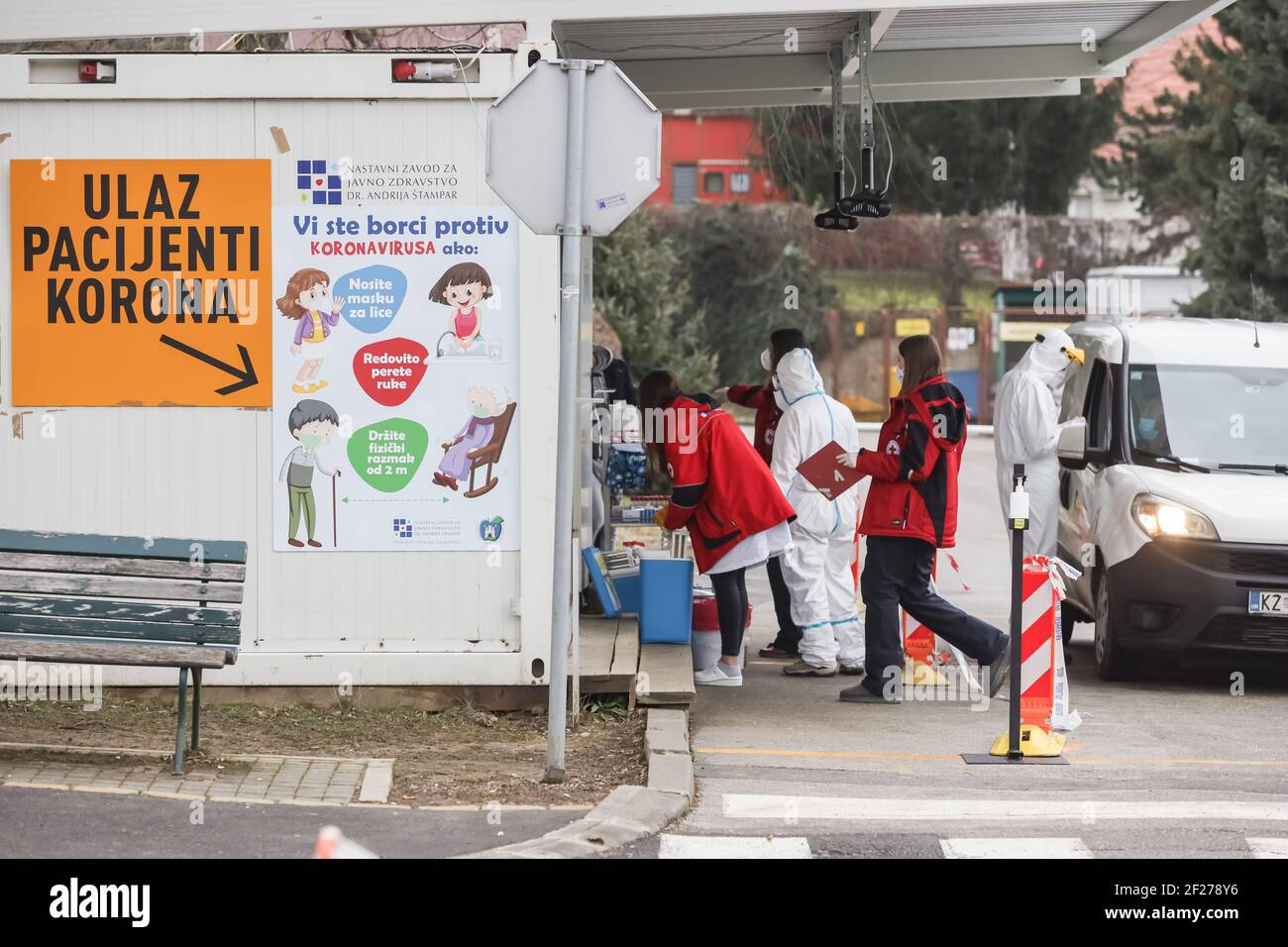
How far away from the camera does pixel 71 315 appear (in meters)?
8.39

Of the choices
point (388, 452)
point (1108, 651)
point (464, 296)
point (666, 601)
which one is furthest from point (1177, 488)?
point (388, 452)

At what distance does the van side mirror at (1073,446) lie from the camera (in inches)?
421

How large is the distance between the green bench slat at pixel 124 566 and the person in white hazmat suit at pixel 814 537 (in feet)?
13.7

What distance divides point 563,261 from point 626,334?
58.4ft

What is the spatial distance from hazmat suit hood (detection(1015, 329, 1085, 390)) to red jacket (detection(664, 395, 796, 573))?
207 cm

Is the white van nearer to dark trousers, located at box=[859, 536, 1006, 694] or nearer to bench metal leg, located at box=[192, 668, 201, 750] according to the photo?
dark trousers, located at box=[859, 536, 1006, 694]

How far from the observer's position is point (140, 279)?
8375mm

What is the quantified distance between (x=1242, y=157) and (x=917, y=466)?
69.1ft

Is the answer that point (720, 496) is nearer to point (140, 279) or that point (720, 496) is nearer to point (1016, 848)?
point (140, 279)

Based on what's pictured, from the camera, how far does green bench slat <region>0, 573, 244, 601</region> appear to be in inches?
286

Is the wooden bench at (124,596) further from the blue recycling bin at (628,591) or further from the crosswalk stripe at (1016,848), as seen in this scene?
the blue recycling bin at (628,591)

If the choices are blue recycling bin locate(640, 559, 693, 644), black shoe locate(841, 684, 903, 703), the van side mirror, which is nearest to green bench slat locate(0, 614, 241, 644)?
blue recycling bin locate(640, 559, 693, 644)

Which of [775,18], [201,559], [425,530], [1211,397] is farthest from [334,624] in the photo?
[1211,397]

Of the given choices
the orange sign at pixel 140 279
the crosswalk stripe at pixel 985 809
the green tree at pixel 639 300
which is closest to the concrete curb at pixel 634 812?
the crosswalk stripe at pixel 985 809
